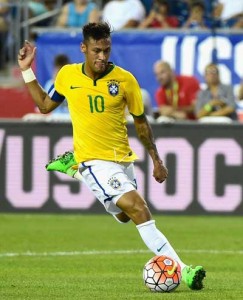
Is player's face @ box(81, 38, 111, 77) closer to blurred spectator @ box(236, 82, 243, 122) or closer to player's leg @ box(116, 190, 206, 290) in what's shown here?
player's leg @ box(116, 190, 206, 290)

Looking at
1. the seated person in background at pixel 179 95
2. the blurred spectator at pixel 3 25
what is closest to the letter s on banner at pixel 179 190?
the seated person in background at pixel 179 95

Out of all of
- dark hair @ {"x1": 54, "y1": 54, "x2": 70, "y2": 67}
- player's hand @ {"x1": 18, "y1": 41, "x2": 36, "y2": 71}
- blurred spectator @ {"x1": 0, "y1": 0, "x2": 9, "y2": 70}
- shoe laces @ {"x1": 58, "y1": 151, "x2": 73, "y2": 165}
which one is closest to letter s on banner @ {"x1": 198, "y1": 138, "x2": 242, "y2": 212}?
dark hair @ {"x1": 54, "y1": 54, "x2": 70, "y2": 67}

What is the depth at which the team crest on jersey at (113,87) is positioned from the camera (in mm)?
9594

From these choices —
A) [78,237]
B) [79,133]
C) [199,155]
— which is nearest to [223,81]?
[199,155]

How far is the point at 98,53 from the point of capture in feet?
31.1

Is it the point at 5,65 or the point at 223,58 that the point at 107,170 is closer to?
the point at 223,58

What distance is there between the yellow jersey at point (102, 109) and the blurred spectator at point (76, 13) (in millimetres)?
11276

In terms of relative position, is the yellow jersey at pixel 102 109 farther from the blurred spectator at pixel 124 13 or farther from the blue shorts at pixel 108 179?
the blurred spectator at pixel 124 13

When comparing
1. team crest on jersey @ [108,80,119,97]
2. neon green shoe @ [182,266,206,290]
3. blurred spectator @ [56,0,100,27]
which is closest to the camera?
neon green shoe @ [182,266,206,290]

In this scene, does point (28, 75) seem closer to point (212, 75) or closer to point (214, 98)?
point (212, 75)

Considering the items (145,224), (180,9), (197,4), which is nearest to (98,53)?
(145,224)

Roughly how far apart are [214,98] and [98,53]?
29.1 ft

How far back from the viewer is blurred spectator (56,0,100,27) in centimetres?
2088

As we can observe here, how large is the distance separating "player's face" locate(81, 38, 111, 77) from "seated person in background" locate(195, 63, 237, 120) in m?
8.63
